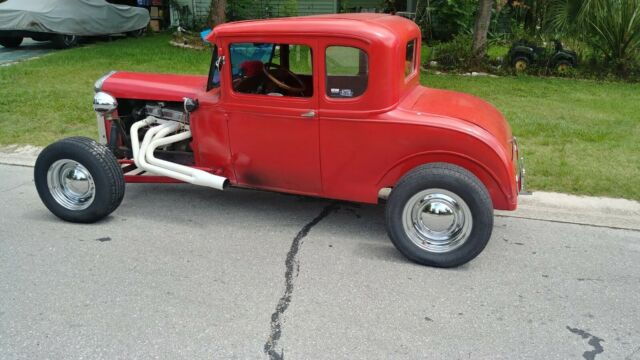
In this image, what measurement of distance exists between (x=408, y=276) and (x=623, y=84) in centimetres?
829

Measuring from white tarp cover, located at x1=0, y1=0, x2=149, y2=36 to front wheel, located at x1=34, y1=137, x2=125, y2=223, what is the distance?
11808 mm

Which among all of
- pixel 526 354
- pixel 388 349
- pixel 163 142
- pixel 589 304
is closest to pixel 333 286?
pixel 388 349

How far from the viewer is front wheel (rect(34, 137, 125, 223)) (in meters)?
4.29

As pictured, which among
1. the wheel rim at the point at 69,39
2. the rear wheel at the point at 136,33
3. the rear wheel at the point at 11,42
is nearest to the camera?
the wheel rim at the point at 69,39

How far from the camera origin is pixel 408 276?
3.73 meters

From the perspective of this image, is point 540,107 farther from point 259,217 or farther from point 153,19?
point 153,19

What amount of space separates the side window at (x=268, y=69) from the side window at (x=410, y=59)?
2.57 feet

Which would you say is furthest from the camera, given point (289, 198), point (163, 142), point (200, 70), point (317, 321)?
point (200, 70)

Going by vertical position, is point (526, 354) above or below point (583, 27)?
below

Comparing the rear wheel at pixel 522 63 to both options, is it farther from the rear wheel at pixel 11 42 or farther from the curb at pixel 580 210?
the rear wheel at pixel 11 42

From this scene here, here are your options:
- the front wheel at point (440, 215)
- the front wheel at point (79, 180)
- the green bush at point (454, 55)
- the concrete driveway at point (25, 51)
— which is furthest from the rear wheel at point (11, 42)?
the front wheel at point (440, 215)

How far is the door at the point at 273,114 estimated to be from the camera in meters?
4.06

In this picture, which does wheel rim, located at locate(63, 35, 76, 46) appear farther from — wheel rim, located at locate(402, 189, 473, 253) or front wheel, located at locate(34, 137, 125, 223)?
wheel rim, located at locate(402, 189, 473, 253)

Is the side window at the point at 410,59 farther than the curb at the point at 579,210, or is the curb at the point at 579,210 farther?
the curb at the point at 579,210
